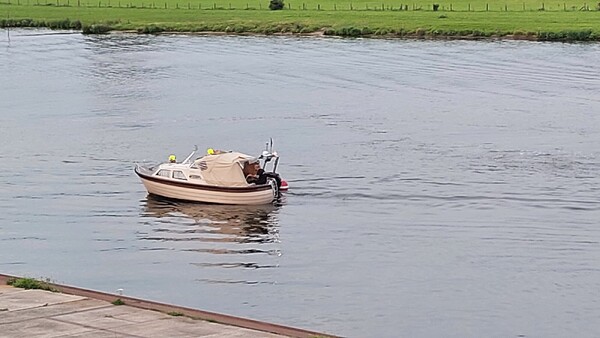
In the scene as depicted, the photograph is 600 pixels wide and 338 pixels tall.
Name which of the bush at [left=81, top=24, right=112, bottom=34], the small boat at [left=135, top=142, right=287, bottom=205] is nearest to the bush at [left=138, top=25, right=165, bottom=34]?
the bush at [left=81, top=24, right=112, bottom=34]

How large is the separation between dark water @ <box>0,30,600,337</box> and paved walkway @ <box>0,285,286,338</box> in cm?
457

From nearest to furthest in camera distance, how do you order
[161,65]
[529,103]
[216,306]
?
[216,306], [529,103], [161,65]

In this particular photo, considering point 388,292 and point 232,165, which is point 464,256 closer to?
point 388,292

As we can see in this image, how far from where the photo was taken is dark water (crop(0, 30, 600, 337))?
30.0 meters

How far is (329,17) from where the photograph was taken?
11050 centimetres

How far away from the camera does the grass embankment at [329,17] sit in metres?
98.8

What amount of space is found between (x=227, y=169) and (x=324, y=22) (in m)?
65.4

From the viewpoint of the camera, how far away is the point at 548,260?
33.7 metres

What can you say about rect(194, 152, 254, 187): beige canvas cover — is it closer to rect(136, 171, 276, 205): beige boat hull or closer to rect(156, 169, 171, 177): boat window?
rect(136, 171, 276, 205): beige boat hull

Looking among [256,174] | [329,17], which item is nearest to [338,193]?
[256,174]

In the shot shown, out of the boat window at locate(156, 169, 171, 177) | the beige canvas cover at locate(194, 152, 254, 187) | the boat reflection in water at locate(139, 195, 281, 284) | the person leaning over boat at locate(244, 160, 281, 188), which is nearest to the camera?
the boat reflection in water at locate(139, 195, 281, 284)

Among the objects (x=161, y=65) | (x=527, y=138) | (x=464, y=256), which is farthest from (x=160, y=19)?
(x=464, y=256)

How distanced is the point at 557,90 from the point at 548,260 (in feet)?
114

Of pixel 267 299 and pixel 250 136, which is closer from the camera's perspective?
pixel 267 299
